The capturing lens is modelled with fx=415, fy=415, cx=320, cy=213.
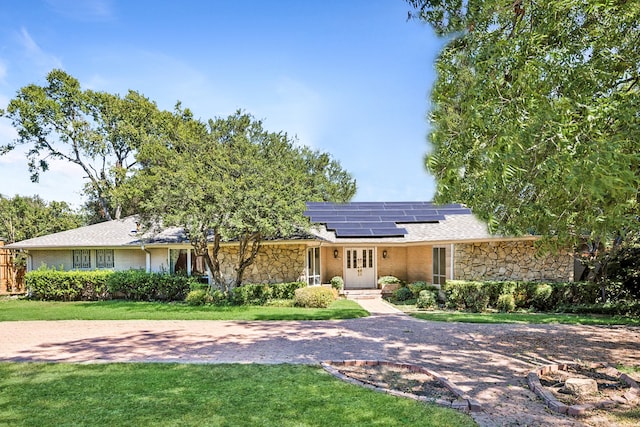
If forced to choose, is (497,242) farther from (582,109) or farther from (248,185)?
(582,109)

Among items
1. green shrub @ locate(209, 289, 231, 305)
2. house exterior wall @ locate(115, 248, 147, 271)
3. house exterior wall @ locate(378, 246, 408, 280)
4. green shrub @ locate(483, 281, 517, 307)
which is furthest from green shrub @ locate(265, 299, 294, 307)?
house exterior wall @ locate(115, 248, 147, 271)

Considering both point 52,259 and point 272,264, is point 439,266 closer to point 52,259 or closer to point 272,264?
point 272,264

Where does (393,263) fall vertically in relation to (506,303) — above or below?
above

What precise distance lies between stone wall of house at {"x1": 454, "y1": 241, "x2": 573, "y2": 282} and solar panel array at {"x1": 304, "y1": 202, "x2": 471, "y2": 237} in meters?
3.64

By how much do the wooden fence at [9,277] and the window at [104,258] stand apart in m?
6.14

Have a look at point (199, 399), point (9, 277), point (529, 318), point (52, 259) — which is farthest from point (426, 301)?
point (9, 277)

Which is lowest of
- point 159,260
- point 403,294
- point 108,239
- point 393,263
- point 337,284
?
point 403,294

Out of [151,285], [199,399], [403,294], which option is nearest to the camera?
[199,399]

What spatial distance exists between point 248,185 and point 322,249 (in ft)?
23.3

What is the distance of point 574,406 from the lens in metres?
5.23

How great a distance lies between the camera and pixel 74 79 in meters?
28.3

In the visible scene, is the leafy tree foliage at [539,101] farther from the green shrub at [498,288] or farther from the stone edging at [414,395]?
the green shrub at [498,288]

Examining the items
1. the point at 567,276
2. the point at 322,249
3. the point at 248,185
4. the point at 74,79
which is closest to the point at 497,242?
the point at 567,276

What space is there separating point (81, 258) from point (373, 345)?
17.1m
